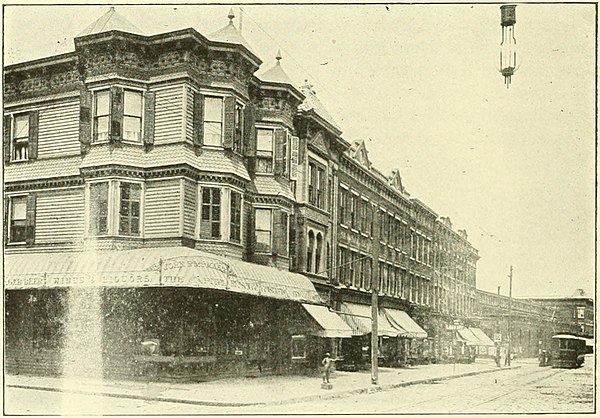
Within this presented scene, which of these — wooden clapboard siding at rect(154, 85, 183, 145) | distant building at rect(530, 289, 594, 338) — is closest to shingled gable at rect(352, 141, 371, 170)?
distant building at rect(530, 289, 594, 338)

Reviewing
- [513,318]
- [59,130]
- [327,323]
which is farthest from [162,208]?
[513,318]

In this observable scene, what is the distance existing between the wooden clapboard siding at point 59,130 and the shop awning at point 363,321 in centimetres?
1419

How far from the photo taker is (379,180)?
38.8m

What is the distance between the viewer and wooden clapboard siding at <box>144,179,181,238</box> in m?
24.3

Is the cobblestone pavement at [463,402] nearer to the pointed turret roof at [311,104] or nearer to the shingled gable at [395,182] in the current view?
the pointed turret roof at [311,104]

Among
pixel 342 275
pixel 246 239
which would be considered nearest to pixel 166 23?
pixel 246 239

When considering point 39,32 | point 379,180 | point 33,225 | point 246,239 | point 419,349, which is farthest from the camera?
point 419,349

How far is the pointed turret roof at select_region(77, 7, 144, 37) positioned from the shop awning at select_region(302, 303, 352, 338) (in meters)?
11.6

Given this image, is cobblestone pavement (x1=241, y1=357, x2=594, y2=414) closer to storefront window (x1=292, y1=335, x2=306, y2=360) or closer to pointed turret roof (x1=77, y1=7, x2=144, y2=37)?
storefront window (x1=292, y1=335, x2=306, y2=360)

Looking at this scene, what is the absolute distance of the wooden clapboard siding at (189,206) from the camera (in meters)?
24.5

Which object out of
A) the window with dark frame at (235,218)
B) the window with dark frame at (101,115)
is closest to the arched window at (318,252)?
the window with dark frame at (235,218)

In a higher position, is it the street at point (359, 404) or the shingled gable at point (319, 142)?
the shingled gable at point (319, 142)

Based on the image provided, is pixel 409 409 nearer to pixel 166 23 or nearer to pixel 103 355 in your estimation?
pixel 103 355

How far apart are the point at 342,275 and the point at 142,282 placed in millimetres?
14970
